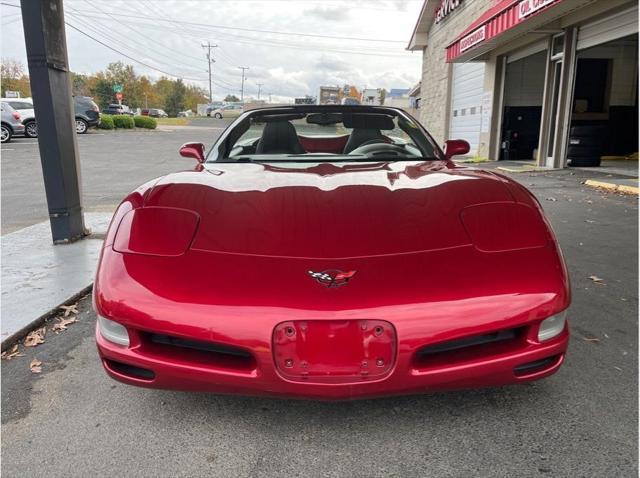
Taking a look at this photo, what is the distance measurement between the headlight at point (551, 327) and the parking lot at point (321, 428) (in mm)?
400

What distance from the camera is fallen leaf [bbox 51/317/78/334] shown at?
290 cm

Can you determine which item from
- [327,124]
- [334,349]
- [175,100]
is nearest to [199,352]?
[334,349]

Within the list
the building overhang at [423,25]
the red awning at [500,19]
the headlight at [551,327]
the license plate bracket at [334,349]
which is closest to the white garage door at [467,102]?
the red awning at [500,19]

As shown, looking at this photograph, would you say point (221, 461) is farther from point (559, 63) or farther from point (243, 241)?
point (559, 63)

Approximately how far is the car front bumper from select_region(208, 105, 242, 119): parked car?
205ft

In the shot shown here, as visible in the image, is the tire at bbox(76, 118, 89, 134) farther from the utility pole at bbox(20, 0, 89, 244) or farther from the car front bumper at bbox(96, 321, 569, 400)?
the car front bumper at bbox(96, 321, 569, 400)

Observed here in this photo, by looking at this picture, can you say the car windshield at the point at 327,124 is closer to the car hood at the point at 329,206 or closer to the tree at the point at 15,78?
the car hood at the point at 329,206

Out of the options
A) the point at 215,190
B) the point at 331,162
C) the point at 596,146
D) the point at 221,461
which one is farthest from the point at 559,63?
the point at 221,461

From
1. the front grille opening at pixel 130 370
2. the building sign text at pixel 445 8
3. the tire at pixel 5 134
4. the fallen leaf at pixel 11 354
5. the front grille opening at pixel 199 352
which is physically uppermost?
the building sign text at pixel 445 8

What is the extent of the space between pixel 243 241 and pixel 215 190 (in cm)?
53

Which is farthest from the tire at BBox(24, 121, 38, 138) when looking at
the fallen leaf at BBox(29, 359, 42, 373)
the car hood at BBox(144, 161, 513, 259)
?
the car hood at BBox(144, 161, 513, 259)

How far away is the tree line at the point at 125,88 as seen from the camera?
61000mm

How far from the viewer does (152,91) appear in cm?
9112

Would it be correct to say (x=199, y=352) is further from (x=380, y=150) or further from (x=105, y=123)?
(x=105, y=123)
